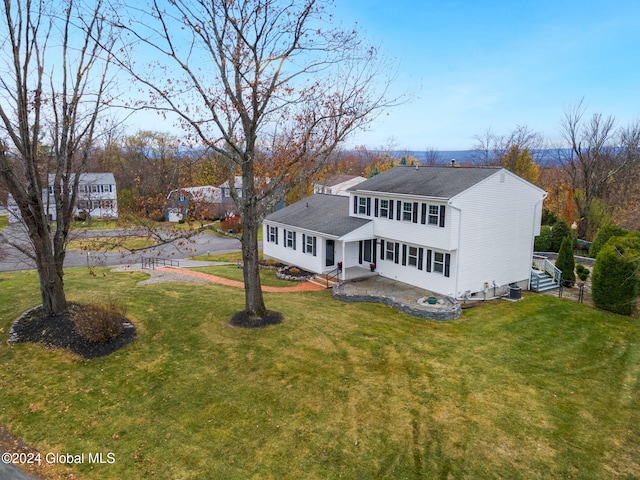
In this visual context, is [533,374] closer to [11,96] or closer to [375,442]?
[375,442]

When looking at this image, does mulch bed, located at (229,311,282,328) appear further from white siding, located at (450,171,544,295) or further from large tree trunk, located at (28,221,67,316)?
Answer: white siding, located at (450,171,544,295)

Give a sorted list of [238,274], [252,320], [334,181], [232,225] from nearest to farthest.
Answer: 1. [252,320]
2. [238,274]
3. [232,225]
4. [334,181]

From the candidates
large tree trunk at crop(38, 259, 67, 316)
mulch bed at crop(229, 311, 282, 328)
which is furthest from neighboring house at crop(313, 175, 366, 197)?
large tree trunk at crop(38, 259, 67, 316)

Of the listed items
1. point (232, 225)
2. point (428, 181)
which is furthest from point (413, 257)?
point (232, 225)

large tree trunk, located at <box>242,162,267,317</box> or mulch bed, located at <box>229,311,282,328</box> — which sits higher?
large tree trunk, located at <box>242,162,267,317</box>

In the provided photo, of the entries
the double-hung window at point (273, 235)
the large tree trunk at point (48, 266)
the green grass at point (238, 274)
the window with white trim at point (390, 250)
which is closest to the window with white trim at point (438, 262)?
the window with white trim at point (390, 250)

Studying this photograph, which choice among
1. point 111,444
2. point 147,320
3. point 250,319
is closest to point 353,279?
point 250,319

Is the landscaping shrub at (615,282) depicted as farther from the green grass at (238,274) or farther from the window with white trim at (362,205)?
the green grass at (238,274)

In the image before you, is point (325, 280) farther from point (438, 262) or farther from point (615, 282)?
point (615, 282)
